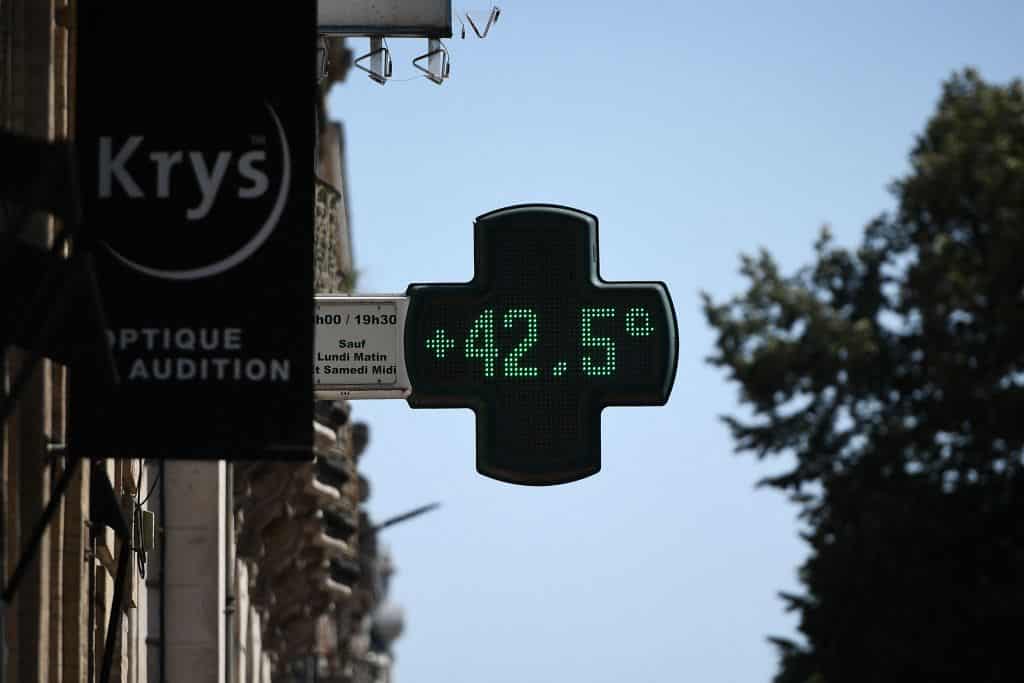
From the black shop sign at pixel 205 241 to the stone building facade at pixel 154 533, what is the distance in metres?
0.20

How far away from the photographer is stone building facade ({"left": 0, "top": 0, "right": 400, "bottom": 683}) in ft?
52.5

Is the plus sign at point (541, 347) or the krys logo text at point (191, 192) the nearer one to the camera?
the krys logo text at point (191, 192)

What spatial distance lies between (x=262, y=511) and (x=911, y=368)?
1360cm

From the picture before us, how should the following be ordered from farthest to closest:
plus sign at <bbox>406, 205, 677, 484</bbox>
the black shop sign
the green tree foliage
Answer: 1. the green tree foliage
2. plus sign at <bbox>406, 205, 677, 484</bbox>
3. the black shop sign

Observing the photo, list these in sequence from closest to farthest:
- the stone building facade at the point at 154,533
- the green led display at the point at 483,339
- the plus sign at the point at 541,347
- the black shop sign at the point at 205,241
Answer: the black shop sign at the point at 205,241, the plus sign at the point at 541,347, the green led display at the point at 483,339, the stone building facade at the point at 154,533

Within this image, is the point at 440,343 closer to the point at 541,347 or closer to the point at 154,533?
the point at 541,347

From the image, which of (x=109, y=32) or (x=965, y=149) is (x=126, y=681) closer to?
(x=109, y=32)

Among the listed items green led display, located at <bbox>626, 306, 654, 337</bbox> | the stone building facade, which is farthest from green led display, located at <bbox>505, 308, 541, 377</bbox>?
the stone building facade

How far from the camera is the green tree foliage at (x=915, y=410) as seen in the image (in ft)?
151

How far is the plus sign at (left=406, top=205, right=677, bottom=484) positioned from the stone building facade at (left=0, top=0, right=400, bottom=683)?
5.33 ft

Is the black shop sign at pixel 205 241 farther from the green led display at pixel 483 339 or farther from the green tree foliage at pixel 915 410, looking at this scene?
the green tree foliage at pixel 915 410

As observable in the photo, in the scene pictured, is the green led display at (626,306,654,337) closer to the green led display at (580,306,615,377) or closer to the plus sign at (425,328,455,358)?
the green led display at (580,306,615,377)

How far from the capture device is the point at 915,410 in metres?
49.7

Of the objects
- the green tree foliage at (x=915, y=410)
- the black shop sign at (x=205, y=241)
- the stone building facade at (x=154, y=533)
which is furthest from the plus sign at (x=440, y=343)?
the green tree foliage at (x=915, y=410)
